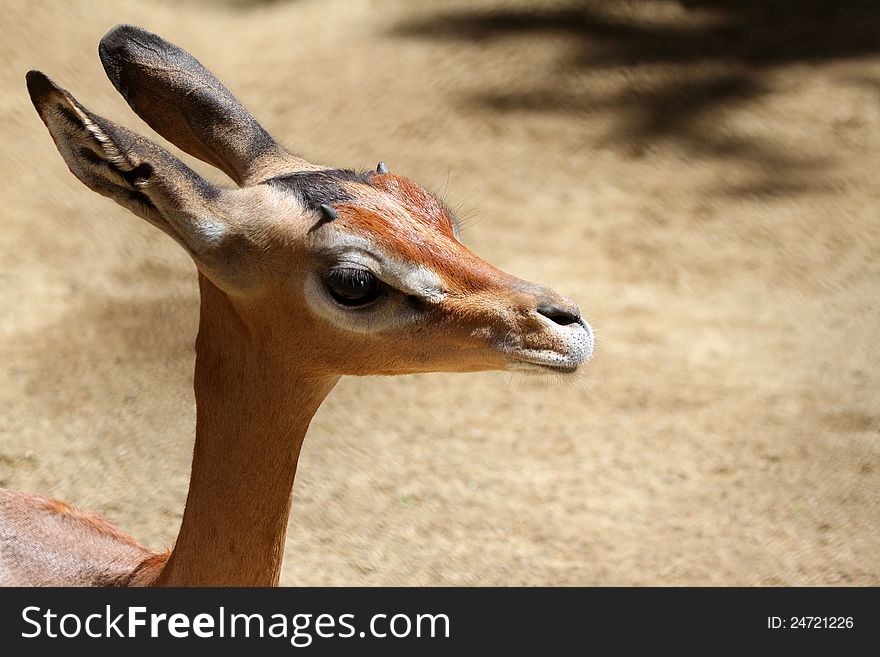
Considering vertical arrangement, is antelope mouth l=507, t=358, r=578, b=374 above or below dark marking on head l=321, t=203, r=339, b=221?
below

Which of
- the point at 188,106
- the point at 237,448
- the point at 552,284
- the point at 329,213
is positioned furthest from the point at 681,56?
the point at 237,448

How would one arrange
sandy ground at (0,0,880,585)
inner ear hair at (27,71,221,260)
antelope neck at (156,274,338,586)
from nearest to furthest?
inner ear hair at (27,71,221,260), antelope neck at (156,274,338,586), sandy ground at (0,0,880,585)

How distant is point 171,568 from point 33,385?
3.07 m

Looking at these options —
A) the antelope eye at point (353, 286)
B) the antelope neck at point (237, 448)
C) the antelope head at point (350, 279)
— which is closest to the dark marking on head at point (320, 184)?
the antelope head at point (350, 279)

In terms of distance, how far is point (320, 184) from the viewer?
316 cm

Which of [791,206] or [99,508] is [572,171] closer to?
[791,206]

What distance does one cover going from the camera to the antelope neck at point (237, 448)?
3211mm

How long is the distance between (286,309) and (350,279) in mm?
231

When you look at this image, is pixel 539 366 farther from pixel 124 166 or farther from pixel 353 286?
pixel 124 166

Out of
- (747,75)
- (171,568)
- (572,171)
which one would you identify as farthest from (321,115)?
(171,568)

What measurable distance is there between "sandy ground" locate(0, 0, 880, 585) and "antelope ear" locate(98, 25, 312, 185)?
2.35 meters

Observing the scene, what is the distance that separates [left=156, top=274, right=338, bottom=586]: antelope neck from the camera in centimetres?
321

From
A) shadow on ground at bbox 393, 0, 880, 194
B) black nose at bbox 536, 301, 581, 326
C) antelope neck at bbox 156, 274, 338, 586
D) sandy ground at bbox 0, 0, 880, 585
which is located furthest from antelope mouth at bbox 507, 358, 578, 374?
shadow on ground at bbox 393, 0, 880, 194

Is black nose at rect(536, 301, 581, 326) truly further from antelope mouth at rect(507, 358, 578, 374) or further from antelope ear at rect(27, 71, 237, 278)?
antelope ear at rect(27, 71, 237, 278)
